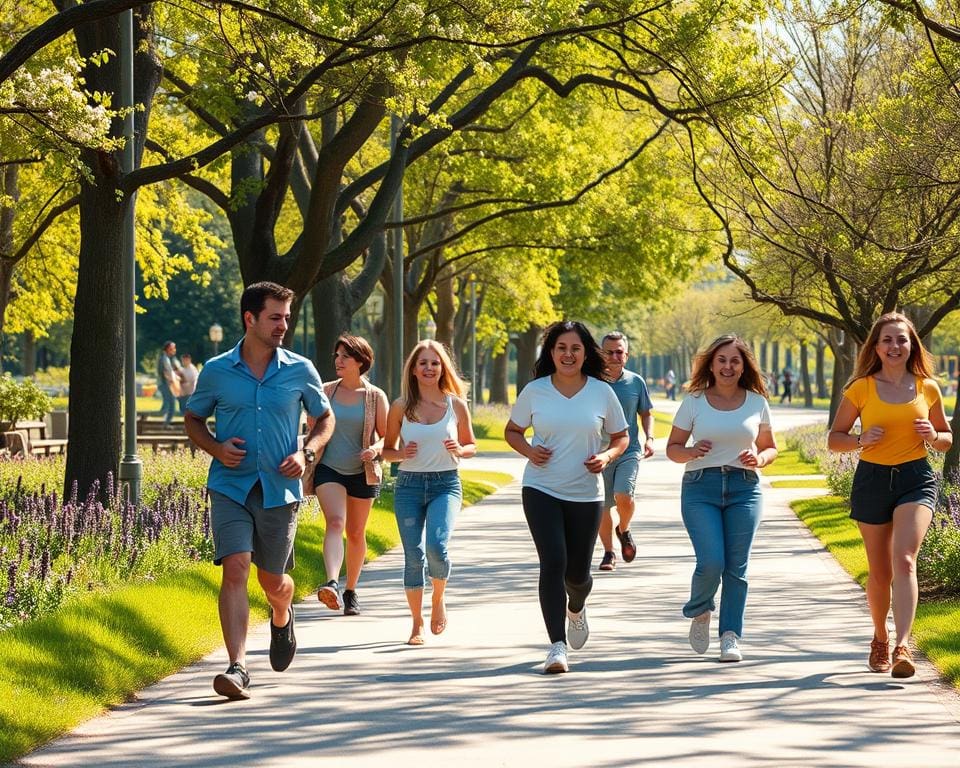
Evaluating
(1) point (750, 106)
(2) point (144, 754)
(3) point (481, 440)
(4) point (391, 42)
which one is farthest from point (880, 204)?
(3) point (481, 440)

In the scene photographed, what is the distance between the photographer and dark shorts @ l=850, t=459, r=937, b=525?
9047 mm

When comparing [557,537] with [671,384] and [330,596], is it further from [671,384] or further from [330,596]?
[671,384]

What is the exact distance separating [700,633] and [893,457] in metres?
1.48

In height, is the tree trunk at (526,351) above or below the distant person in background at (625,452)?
above

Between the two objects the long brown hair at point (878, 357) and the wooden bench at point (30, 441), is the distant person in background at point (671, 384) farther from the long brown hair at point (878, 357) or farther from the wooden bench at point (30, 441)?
the long brown hair at point (878, 357)

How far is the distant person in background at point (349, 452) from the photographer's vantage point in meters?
11.4

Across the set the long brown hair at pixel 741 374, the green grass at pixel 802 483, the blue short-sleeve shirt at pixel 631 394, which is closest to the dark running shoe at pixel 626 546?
the blue short-sleeve shirt at pixel 631 394

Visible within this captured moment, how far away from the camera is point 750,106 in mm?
17625

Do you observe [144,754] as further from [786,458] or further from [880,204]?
[786,458]

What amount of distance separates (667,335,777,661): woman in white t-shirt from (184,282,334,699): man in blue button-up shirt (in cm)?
226

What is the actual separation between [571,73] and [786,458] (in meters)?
16.9

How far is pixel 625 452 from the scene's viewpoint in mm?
14469

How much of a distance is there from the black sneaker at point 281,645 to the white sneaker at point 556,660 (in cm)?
132

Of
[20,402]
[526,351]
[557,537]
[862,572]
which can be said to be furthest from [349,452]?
[526,351]
